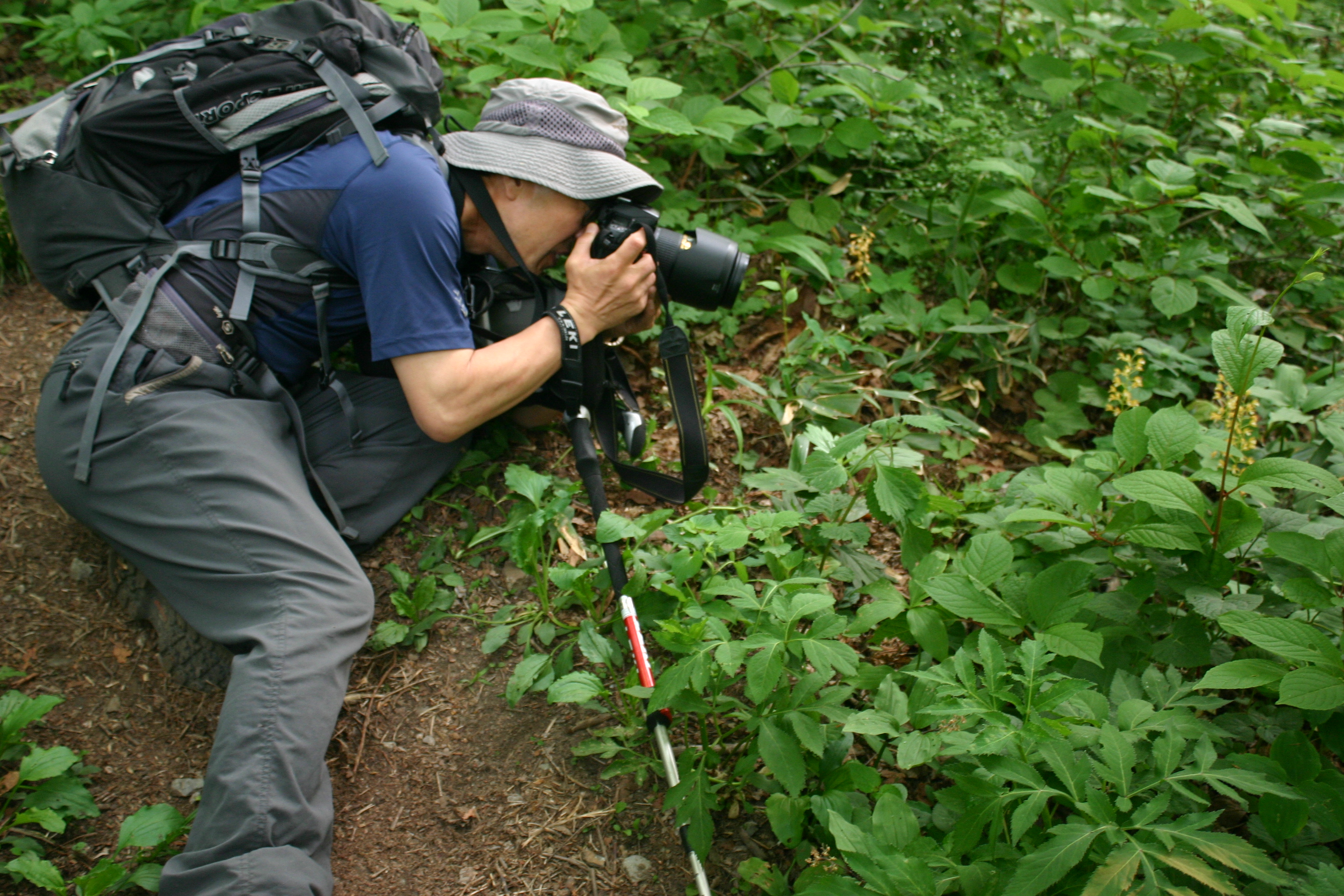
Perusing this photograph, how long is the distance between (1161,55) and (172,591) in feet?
12.6

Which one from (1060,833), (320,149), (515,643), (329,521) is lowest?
(515,643)

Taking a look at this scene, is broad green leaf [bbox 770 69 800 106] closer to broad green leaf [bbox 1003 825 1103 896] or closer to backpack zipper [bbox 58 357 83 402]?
backpack zipper [bbox 58 357 83 402]

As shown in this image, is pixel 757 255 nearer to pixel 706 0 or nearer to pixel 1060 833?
pixel 706 0

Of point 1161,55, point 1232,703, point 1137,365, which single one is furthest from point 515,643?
point 1161,55

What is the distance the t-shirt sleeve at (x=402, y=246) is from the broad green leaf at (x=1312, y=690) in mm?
1949

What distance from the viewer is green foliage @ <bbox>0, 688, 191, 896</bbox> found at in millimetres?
1761

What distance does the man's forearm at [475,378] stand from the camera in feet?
7.32

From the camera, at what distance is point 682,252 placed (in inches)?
94.8

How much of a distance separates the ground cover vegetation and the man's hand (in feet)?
1.60

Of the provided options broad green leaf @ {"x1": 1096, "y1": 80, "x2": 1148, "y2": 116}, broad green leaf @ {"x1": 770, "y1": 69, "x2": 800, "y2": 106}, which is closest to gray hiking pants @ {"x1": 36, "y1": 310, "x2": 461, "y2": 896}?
broad green leaf @ {"x1": 770, "y1": 69, "x2": 800, "y2": 106}

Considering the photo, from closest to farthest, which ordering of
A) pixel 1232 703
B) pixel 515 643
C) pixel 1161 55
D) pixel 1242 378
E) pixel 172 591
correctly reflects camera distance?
pixel 1242 378, pixel 1232 703, pixel 172 591, pixel 515 643, pixel 1161 55

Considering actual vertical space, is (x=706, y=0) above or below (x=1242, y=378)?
above

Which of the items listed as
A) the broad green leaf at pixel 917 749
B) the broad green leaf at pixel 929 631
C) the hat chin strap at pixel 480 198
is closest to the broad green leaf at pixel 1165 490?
the broad green leaf at pixel 929 631

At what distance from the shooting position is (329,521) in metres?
2.38
